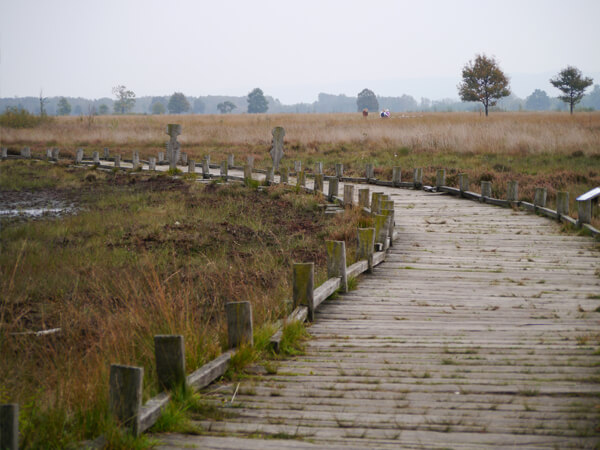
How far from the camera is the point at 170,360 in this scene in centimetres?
406

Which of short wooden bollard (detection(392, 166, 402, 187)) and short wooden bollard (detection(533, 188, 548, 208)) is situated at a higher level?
short wooden bollard (detection(392, 166, 402, 187))

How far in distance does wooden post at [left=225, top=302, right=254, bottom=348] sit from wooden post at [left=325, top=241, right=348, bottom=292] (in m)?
2.35

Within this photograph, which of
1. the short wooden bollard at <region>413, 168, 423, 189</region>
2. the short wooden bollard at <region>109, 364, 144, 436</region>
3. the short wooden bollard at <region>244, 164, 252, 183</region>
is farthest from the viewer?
the short wooden bollard at <region>244, 164, 252, 183</region>

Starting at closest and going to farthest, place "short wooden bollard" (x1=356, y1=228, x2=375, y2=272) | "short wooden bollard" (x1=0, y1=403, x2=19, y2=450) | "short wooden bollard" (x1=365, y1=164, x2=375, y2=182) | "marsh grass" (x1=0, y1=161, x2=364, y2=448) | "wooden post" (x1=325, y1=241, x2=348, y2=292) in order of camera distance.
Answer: "short wooden bollard" (x1=0, y1=403, x2=19, y2=450)
"marsh grass" (x1=0, y1=161, x2=364, y2=448)
"wooden post" (x1=325, y1=241, x2=348, y2=292)
"short wooden bollard" (x1=356, y1=228, x2=375, y2=272)
"short wooden bollard" (x1=365, y1=164, x2=375, y2=182)

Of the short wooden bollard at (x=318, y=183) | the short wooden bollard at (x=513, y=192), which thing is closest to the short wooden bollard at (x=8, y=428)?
the short wooden bollard at (x=513, y=192)

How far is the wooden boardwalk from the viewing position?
364 centimetres

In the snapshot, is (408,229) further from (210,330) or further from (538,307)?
(210,330)

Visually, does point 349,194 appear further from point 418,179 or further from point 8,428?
point 8,428

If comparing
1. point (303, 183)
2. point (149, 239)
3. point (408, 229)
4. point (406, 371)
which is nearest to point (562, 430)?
point (406, 371)

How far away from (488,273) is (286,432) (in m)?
5.41

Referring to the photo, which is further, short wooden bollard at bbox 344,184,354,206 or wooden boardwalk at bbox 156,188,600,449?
short wooden bollard at bbox 344,184,354,206

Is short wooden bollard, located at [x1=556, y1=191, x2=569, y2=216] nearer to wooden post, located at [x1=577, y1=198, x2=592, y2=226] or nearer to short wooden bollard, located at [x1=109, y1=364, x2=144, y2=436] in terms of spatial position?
wooden post, located at [x1=577, y1=198, x2=592, y2=226]

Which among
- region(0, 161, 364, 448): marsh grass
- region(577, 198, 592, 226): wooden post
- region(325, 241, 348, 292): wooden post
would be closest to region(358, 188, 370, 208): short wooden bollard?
region(0, 161, 364, 448): marsh grass

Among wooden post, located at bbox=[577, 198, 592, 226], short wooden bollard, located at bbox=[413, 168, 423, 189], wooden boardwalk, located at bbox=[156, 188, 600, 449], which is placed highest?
short wooden bollard, located at bbox=[413, 168, 423, 189]
